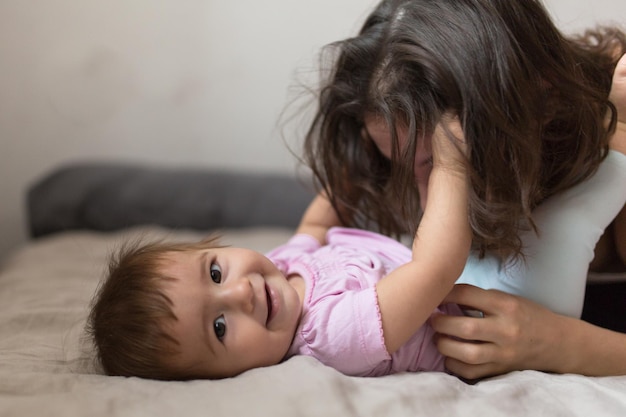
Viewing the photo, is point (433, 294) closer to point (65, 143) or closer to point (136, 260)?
point (136, 260)

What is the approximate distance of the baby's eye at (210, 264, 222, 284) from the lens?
0.90 m

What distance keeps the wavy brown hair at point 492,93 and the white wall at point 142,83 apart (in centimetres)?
107

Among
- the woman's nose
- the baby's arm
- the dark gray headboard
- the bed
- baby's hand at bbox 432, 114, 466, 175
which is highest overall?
baby's hand at bbox 432, 114, 466, 175

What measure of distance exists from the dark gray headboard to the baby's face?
3.28ft

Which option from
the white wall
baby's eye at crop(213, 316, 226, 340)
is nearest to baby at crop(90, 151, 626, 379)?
baby's eye at crop(213, 316, 226, 340)

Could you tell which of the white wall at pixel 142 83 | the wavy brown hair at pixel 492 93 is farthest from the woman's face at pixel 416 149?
the white wall at pixel 142 83

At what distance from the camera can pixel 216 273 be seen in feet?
2.98

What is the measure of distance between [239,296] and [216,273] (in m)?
0.06

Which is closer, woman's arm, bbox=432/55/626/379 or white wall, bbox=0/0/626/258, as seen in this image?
woman's arm, bbox=432/55/626/379

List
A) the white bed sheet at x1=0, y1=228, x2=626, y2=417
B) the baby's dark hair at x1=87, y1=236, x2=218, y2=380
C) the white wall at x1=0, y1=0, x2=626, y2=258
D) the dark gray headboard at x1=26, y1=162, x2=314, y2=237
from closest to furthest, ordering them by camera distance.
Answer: the white bed sheet at x1=0, y1=228, x2=626, y2=417
the baby's dark hair at x1=87, y1=236, x2=218, y2=380
the dark gray headboard at x1=26, y1=162, x2=314, y2=237
the white wall at x1=0, y1=0, x2=626, y2=258

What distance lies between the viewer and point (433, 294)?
0.83m

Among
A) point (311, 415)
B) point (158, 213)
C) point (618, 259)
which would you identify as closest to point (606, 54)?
point (618, 259)

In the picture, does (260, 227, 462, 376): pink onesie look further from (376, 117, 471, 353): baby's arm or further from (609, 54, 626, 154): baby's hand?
(609, 54, 626, 154): baby's hand

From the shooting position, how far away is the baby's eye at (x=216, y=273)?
90 centimetres
